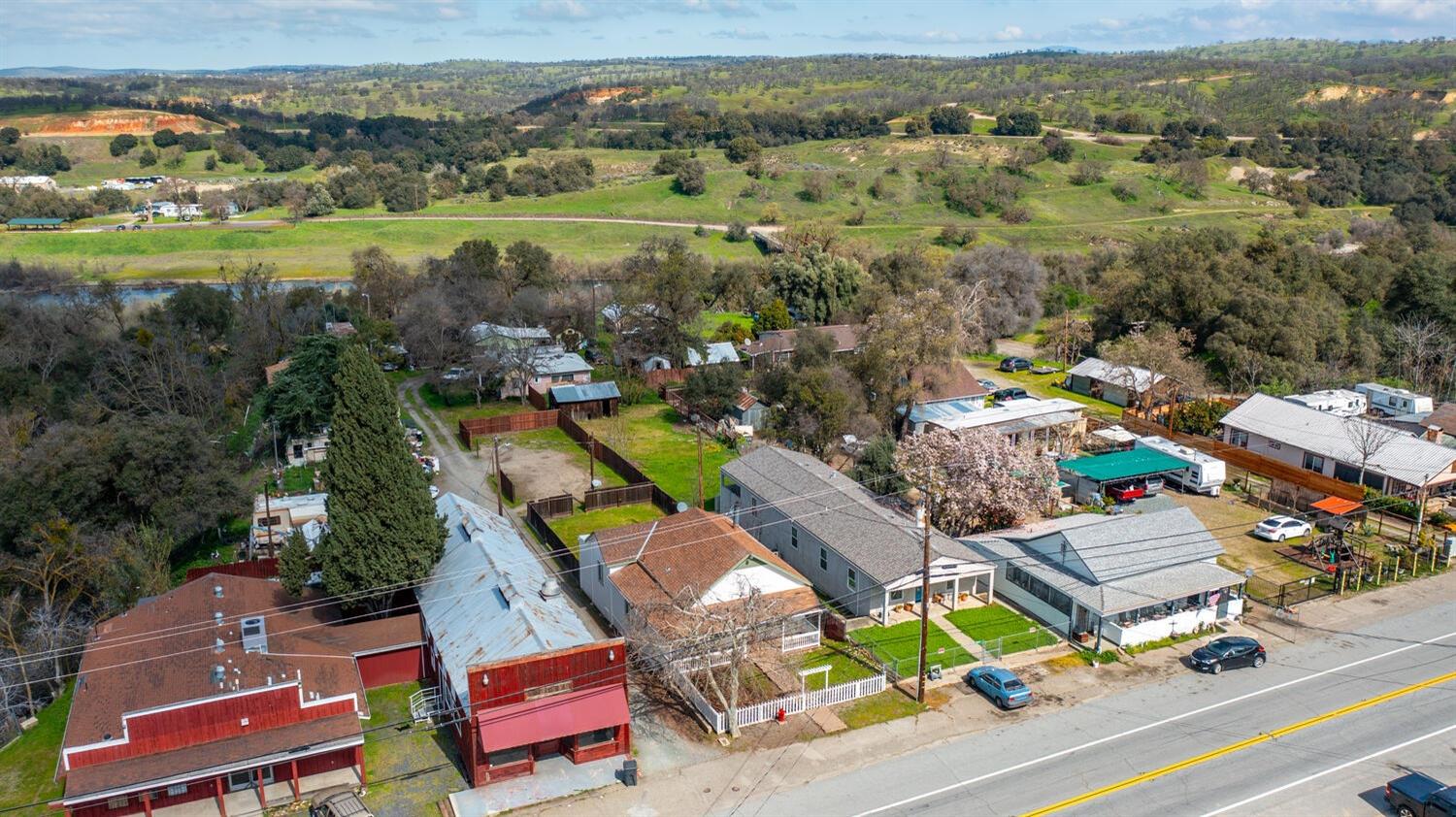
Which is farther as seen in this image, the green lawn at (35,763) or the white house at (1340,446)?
the white house at (1340,446)

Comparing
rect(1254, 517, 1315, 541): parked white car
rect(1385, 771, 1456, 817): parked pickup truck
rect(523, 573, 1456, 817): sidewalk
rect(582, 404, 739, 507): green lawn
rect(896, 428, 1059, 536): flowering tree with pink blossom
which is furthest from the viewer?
rect(582, 404, 739, 507): green lawn

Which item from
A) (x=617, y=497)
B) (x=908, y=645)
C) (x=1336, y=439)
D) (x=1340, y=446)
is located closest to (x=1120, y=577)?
(x=908, y=645)

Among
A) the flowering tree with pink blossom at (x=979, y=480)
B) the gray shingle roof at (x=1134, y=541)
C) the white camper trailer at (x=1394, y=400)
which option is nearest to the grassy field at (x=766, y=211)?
the white camper trailer at (x=1394, y=400)

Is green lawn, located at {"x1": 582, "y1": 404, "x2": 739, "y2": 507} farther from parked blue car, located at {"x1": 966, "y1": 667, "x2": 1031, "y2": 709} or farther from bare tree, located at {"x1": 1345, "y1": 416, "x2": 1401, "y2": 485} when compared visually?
bare tree, located at {"x1": 1345, "y1": 416, "x2": 1401, "y2": 485}

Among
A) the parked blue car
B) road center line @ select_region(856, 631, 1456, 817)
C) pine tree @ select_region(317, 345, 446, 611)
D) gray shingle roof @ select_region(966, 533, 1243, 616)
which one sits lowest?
road center line @ select_region(856, 631, 1456, 817)

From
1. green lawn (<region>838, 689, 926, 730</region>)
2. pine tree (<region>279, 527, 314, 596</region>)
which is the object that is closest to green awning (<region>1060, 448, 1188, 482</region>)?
green lawn (<region>838, 689, 926, 730</region>)

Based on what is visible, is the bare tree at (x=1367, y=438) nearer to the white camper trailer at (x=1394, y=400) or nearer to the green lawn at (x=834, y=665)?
the white camper trailer at (x=1394, y=400)

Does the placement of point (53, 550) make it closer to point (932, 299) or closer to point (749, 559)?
point (749, 559)
